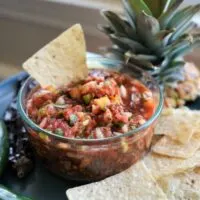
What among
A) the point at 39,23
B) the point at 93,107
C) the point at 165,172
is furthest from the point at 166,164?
the point at 39,23

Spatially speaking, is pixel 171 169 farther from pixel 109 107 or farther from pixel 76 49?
pixel 76 49

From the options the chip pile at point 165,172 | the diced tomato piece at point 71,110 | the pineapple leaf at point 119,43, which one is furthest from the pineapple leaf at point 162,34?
the diced tomato piece at point 71,110

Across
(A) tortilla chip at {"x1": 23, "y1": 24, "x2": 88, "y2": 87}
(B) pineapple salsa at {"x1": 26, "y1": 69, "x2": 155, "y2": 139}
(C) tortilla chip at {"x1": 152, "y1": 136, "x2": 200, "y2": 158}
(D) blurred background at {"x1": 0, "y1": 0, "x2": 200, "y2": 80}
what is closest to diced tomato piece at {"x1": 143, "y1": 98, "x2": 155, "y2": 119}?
(B) pineapple salsa at {"x1": 26, "y1": 69, "x2": 155, "y2": 139}

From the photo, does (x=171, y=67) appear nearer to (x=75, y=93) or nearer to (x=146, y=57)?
(x=146, y=57)

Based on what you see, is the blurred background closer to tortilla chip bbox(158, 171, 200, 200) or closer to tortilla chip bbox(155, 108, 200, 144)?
tortilla chip bbox(155, 108, 200, 144)

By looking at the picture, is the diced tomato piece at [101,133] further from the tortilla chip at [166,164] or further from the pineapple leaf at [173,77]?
the pineapple leaf at [173,77]
